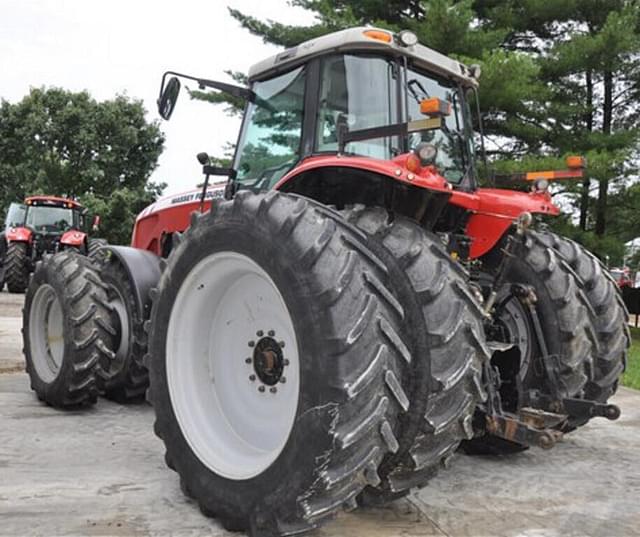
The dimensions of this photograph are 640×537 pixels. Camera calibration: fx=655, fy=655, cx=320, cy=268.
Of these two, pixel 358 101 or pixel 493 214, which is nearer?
pixel 358 101

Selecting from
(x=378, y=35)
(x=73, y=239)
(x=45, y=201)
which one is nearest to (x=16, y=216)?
(x=45, y=201)

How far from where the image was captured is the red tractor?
54.1 feet

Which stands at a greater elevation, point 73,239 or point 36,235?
point 36,235

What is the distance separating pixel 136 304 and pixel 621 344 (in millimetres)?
3280

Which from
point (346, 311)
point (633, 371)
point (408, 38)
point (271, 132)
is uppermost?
point (408, 38)

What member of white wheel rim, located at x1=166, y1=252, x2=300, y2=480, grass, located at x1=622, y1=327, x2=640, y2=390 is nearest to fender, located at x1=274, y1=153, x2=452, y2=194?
white wheel rim, located at x1=166, y1=252, x2=300, y2=480

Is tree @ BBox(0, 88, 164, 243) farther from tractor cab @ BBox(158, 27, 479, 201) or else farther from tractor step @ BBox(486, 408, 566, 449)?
tractor step @ BBox(486, 408, 566, 449)

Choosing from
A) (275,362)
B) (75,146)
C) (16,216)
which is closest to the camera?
(275,362)

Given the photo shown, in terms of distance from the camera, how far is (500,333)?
3924 mm

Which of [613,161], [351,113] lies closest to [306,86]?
[351,113]

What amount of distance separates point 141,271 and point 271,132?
1523 millimetres

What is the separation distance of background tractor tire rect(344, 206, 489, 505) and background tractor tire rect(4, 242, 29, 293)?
1578 centimetres

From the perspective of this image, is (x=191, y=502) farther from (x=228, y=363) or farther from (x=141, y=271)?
(x=141, y=271)

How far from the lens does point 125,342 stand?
4.76 meters
